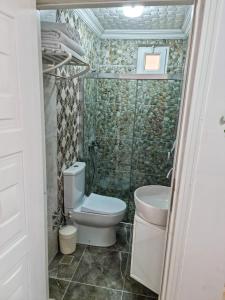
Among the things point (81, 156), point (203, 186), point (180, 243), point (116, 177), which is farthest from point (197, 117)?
point (116, 177)

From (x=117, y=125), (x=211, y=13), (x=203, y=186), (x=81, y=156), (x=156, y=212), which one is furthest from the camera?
(x=117, y=125)

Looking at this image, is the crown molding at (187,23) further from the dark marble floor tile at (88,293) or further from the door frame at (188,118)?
the dark marble floor tile at (88,293)

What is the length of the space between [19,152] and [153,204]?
111cm

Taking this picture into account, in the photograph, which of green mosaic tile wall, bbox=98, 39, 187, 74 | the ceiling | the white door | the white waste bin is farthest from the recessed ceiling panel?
the white waste bin

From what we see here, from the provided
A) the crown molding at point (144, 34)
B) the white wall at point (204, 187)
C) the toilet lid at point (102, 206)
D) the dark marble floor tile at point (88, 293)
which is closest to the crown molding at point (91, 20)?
the crown molding at point (144, 34)

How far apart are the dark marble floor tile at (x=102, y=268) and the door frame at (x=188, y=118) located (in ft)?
2.83

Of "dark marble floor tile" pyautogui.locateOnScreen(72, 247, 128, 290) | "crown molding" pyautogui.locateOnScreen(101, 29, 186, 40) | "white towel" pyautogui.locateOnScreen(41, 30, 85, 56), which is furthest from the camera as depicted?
"crown molding" pyautogui.locateOnScreen(101, 29, 186, 40)

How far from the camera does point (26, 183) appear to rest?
1014mm

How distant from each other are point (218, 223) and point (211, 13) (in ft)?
2.89

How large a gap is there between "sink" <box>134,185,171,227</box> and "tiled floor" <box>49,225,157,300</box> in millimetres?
748

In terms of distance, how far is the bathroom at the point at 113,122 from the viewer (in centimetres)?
197

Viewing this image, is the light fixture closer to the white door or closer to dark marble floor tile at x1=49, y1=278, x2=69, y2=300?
the white door

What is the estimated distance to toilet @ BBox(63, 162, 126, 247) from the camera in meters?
2.16

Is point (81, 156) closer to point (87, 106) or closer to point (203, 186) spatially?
point (87, 106)
